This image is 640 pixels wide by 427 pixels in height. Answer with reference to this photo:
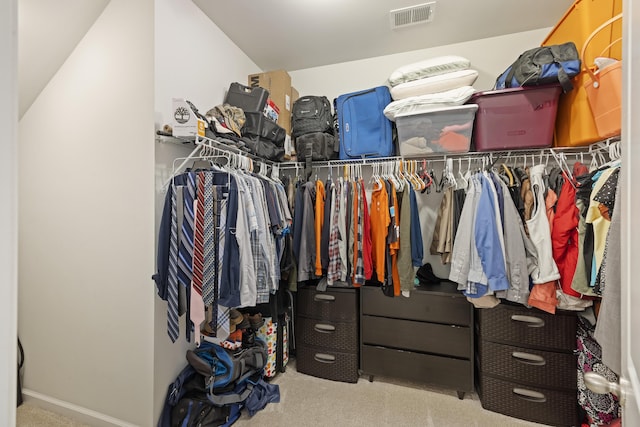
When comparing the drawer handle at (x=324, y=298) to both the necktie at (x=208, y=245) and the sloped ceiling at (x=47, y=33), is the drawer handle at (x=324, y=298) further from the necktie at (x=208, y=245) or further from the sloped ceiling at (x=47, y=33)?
the sloped ceiling at (x=47, y=33)

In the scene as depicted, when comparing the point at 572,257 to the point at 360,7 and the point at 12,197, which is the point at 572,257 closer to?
the point at 360,7

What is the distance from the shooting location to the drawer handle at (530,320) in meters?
1.70

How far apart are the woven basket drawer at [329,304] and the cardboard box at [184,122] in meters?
1.44

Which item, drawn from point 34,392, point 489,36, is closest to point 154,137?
point 34,392

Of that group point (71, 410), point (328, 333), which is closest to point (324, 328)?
point (328, 333)

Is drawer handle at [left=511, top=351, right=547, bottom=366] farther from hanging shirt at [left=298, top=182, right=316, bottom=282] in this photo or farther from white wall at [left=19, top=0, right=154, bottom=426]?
white wall at [left=19, top=0, right=154, bottom=426]

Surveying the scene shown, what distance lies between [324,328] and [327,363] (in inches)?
10.7

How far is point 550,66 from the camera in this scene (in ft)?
5.18

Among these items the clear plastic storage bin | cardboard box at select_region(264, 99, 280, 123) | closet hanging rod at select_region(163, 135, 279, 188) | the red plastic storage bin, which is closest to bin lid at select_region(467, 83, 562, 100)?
the red plastic storage bin

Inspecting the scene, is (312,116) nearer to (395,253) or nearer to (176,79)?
(176,79)

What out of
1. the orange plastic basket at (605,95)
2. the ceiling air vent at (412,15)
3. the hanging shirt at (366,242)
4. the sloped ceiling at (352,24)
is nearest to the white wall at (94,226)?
the sloped ceiling at (352,24)

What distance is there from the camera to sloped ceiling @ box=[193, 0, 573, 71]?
1.87 metres

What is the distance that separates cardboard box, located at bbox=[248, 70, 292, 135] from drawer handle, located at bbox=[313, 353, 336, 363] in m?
1.92

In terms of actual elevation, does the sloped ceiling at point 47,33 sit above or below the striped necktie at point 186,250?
above
